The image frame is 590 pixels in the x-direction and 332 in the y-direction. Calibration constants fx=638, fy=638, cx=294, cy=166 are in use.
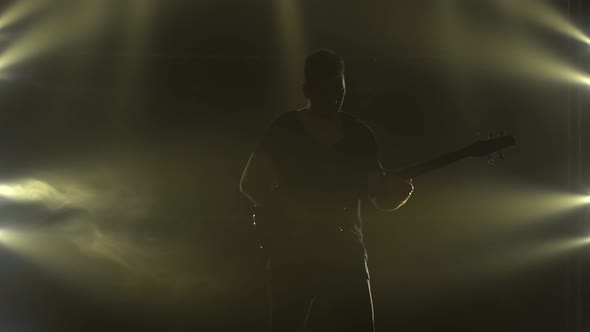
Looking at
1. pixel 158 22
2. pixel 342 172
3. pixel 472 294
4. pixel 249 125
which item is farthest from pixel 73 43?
pixel 472 294

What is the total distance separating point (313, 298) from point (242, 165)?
163 centimetres

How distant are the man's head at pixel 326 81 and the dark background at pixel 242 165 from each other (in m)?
1.47

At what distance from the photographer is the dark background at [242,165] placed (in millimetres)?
3047

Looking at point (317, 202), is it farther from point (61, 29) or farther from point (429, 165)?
point (61, 29)

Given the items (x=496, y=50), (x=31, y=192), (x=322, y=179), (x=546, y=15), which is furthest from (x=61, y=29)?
(x=546, y=15)

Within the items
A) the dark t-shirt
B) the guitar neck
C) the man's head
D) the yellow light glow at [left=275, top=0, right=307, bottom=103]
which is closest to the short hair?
the man's head

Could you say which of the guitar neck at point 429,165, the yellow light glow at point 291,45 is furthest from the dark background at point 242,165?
the guitar neck at point 429,165

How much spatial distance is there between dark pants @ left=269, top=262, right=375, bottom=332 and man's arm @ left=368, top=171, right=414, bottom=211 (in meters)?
0.20

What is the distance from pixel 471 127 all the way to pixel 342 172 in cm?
175

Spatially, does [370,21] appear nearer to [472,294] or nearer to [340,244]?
[472,294]

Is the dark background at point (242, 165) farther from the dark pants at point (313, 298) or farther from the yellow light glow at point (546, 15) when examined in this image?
the dark pants at point (313, 298)

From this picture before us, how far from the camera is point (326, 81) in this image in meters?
1.67

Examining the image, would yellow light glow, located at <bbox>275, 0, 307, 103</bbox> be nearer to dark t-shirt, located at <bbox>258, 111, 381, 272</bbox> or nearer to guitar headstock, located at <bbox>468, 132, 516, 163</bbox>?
guitar headstock, located at <bbox>468, 132, 516, 163</bbox>

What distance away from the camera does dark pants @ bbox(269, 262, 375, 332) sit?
1.57 metres
